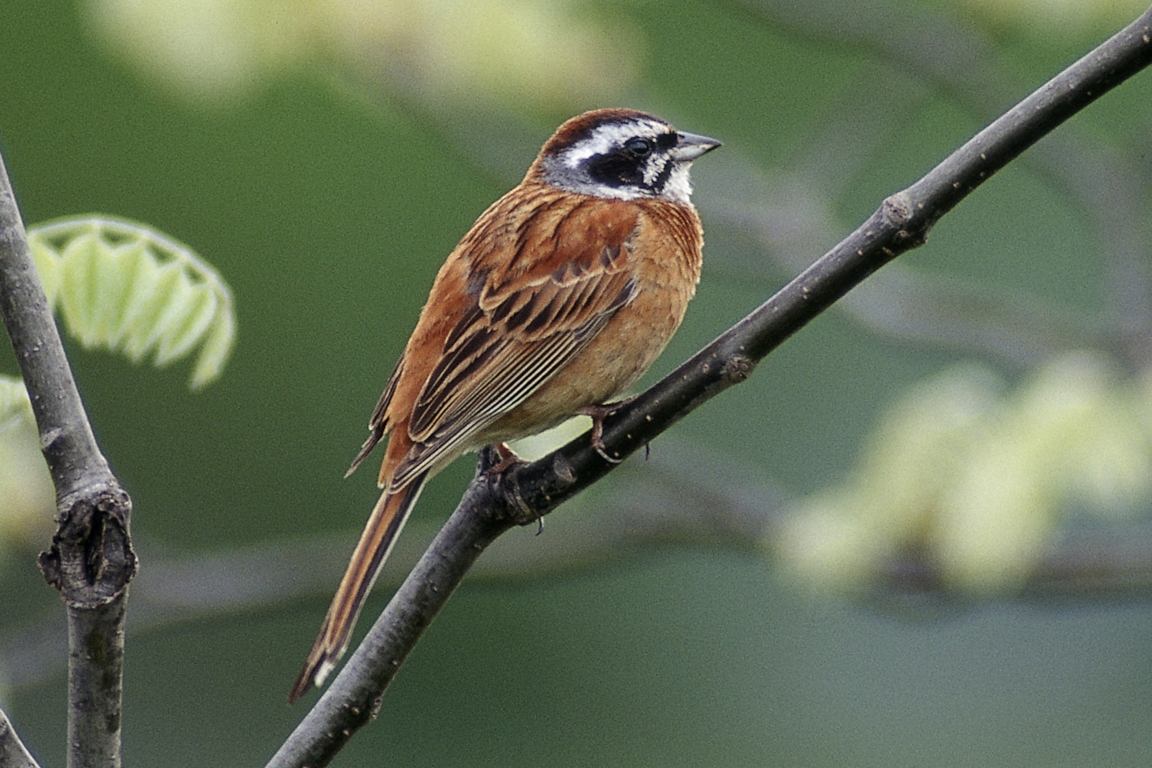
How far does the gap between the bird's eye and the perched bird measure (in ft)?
0.58

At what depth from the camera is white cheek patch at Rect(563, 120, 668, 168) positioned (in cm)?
443

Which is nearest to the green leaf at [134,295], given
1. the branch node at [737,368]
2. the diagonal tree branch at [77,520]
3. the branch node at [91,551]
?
the diagonal tree branch at [77,520]

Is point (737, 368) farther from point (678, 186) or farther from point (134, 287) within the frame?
point (678, 186)

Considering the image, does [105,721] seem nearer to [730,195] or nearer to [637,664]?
[730,195]

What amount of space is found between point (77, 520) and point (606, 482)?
432 centimetres

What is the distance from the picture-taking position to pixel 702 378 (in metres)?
2.54

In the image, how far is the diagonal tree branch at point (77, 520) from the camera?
2025mm

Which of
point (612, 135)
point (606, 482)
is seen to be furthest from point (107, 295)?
point (606, 482)

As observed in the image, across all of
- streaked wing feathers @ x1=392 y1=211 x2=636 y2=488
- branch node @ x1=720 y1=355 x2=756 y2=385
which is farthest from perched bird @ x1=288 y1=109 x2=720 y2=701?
branch node @ x1=720 y1=355 x2=756 y2=385

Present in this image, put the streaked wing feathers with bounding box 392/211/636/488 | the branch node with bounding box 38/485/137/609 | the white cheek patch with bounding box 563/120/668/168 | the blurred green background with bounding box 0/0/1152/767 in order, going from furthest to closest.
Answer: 1. the blurred green background with bounding box 0/0/1152/767
2. the white cheek patch with bounding box 563/120/668/168
3. the streaked wing feathers with bounding box 392/211/636/488
4. the branch node with bounding box 38/485/137/609

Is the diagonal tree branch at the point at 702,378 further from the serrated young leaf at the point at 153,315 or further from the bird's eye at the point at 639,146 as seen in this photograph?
the bird's eye at the point at 639,146

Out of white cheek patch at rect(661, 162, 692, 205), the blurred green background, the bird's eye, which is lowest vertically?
white cheek patch at rect(661, 162, 692, 205)

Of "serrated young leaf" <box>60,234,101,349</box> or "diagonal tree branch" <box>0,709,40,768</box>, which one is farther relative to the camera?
"serrated young leaf" <box>60,234,101,349</box>

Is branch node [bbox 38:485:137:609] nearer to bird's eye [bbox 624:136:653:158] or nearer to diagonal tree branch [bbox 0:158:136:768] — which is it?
diagonal tree branch [bbox 0:158:136:768]
